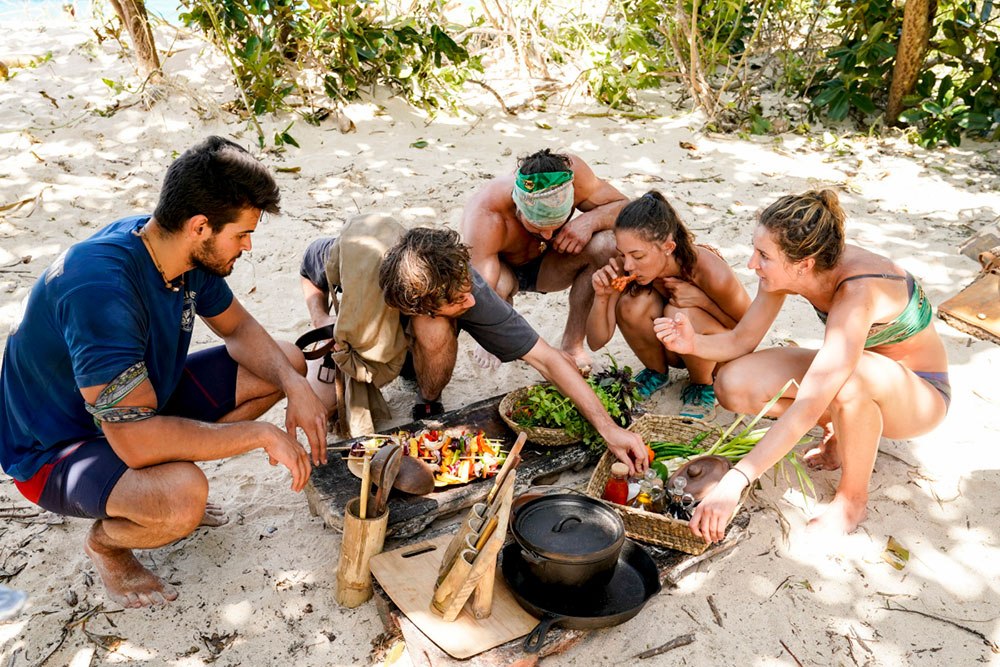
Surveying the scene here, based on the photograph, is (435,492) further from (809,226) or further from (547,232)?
(809,226)

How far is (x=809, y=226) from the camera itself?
280 cm

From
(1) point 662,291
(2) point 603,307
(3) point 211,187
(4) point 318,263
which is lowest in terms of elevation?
(2) point 603,307

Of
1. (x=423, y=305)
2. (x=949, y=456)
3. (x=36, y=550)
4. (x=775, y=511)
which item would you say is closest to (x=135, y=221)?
(x=423, y=305)

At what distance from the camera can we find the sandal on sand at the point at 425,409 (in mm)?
3715

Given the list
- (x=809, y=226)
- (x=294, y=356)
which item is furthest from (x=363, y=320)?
(x=809, y=226)

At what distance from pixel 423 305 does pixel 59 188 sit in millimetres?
3861

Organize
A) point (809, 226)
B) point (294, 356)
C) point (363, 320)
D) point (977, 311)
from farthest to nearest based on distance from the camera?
point (294, 356)
point (363, 320)
point (809, 226)
point (977, 311)

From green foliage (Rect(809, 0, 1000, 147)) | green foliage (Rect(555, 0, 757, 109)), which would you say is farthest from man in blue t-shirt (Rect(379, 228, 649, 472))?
green foliage (Rect(809, 0, 1000, 147))

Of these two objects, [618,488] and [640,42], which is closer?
[618,488]

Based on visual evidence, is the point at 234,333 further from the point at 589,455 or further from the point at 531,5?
the point at 531,5

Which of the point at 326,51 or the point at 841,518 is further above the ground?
the point at 326,51

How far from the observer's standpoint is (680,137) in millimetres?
6652

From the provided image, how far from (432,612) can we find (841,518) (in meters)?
1.64

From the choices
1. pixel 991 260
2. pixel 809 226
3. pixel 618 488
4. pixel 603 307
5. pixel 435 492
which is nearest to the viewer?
pixel 991 260
